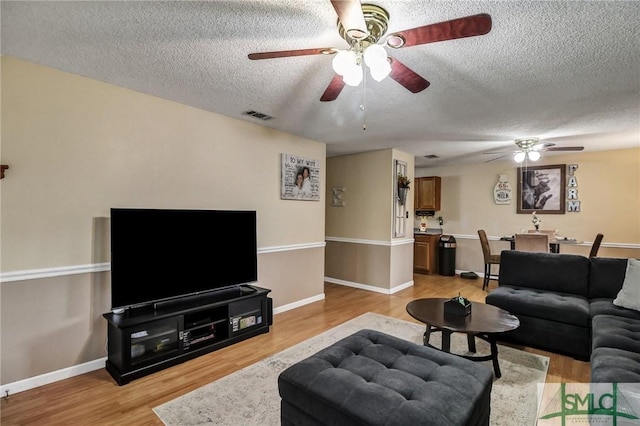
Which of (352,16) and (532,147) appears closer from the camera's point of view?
(352,16)

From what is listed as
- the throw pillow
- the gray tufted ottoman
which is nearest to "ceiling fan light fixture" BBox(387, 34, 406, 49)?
the gray tufted ottoman

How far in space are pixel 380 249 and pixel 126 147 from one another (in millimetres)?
3840

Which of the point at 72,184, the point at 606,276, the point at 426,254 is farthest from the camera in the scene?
the point at 426,254

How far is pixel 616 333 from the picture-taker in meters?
2.25

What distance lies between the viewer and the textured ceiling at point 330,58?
1.67 m

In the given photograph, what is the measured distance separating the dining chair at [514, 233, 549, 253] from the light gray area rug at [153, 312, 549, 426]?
7.97ft

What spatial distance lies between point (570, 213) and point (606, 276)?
2.92 m

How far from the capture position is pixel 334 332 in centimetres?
341

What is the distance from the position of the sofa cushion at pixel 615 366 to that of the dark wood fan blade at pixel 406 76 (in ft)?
6.37

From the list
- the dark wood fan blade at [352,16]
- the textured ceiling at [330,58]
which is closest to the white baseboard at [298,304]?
the textured ceiling at [330,58]

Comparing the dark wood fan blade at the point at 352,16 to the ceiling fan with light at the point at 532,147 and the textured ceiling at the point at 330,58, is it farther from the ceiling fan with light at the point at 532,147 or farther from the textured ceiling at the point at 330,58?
the ceiling fan with light at the point at 532,147

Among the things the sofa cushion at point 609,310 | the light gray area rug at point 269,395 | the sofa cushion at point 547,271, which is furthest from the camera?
the sofa cushion at point 547,271

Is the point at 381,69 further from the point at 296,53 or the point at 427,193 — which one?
the point at 427,193

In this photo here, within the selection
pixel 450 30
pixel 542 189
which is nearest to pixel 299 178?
pixel 450 30
